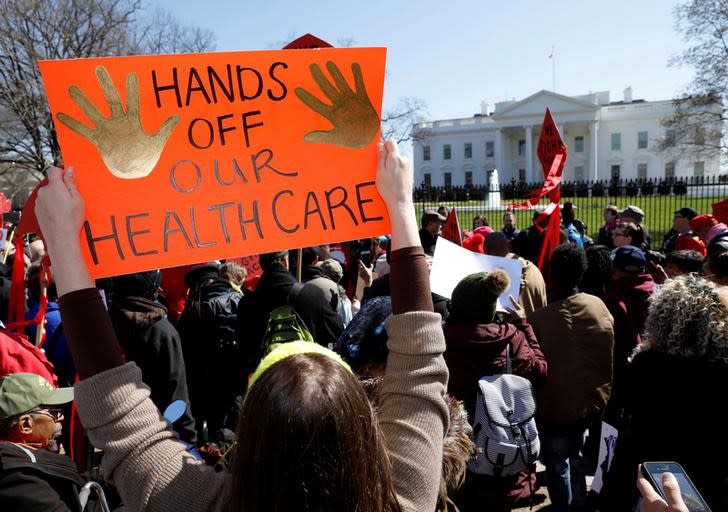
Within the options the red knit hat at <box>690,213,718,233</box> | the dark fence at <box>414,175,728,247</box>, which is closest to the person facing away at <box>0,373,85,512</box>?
the red knit hat at <box>690,213,718,233</box>

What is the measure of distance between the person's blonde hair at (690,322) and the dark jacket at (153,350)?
2.61 metres

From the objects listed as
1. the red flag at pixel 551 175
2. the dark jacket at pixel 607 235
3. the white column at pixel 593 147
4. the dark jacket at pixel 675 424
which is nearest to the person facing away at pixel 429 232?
the red flag at pixel 551 175

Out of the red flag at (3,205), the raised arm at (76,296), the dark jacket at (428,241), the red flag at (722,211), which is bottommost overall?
the dark jacket at (428,241)

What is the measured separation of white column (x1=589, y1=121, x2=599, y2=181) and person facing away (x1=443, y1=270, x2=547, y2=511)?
76464 mm

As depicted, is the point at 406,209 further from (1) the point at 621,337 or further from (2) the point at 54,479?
(1) the point at 621,337

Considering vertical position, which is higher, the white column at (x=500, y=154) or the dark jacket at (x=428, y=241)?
the white column at (x=500, y=154)

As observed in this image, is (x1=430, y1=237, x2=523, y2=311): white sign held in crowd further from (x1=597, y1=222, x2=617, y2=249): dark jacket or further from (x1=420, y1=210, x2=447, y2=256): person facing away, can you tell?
(x1=597, y1=222, x2=617, y2=249): dark jacket

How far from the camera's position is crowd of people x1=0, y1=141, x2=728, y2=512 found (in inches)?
45.1

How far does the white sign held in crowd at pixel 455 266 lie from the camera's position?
4258 millimetres

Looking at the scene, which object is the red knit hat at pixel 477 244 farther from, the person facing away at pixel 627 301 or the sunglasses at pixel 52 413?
the sunglasses at pixel 52 413

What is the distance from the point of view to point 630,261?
454 centimetres

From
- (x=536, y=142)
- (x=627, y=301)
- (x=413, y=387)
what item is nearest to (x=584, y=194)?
(x=627, y=301)

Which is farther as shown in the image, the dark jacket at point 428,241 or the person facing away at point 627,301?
the dark jacket at point 428,241

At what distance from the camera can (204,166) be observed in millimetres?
1949
